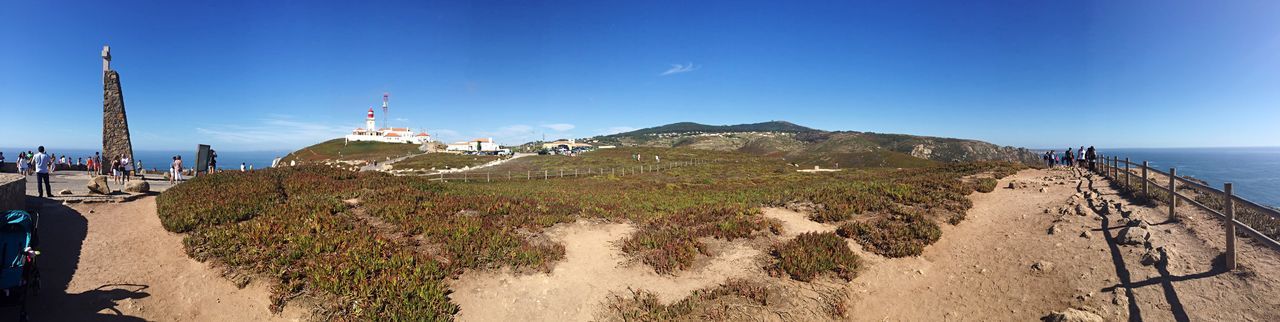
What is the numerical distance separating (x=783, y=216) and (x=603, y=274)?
764 cm

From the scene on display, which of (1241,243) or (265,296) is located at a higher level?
(1241,243)

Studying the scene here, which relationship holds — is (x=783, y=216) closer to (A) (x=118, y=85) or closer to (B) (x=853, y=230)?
(B) (x=853, y=230)

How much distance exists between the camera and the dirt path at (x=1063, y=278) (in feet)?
24.4

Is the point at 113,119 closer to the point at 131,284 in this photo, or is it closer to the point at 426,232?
the point at 131,284

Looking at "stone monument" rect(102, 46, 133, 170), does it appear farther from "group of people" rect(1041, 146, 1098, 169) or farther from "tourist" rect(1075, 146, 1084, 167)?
"tourist" rect(1075, 146, 1084, 167)

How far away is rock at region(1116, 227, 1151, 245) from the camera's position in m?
9.86

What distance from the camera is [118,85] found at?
1129 inches

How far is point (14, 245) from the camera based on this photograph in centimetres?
813

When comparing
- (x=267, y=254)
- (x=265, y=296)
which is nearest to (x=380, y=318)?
(x=265, y=296)

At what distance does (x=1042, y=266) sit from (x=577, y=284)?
1011cm

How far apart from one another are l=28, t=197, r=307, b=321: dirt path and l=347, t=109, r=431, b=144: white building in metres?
144

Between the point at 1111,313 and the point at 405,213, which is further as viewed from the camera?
the point at 405,213

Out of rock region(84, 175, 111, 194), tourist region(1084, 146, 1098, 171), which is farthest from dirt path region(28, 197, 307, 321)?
tourist region(1084, 146, 1098, 171)

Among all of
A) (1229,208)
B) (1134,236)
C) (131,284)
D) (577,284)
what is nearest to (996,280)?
(1134,236)
